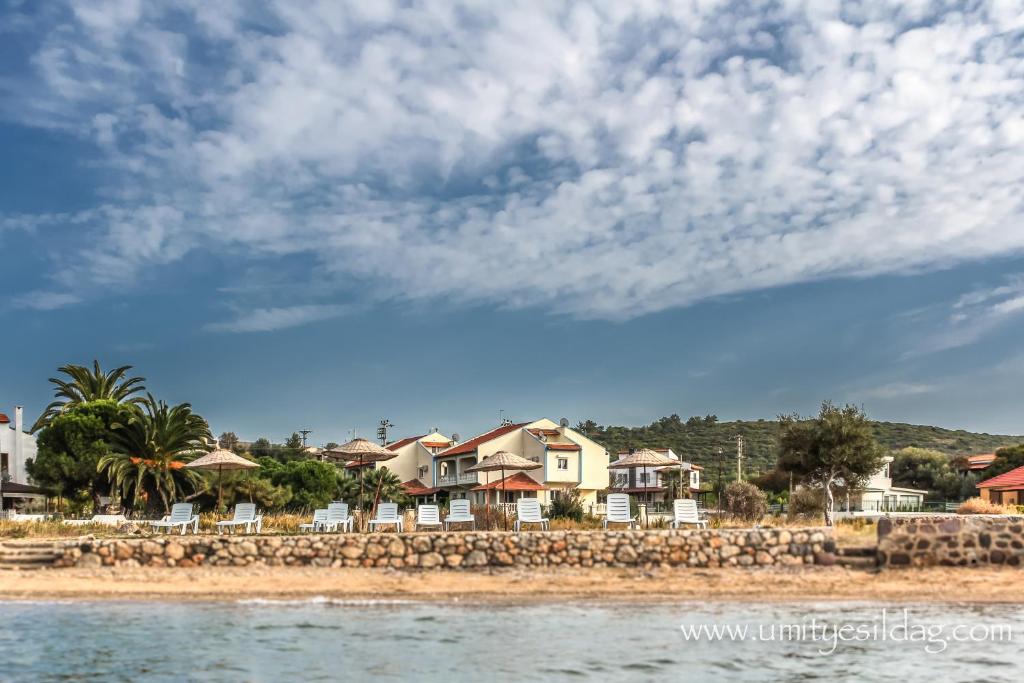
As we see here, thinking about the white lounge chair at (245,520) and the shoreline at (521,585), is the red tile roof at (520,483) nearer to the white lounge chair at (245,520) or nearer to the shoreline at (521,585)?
the white lounge chair at (245,520)

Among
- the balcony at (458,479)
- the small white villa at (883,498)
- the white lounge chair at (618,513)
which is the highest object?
the balcony at (458,479)

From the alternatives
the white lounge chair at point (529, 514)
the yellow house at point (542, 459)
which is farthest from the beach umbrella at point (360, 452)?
the yellow house at point (542, 459)

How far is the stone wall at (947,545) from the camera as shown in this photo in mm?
19406

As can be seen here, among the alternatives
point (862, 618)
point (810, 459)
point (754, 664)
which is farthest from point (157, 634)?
point (810, 459)

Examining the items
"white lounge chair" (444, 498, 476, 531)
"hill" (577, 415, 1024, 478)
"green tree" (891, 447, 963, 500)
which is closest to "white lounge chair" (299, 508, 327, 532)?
"white lounge chair" (444, 498, 476, 531)

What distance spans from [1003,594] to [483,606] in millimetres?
9105

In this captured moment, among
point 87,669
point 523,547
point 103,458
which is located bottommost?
point 87,669

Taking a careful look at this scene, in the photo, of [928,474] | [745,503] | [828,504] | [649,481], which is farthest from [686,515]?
[649,481]

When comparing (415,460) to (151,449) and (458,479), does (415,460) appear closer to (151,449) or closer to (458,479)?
(458,479)

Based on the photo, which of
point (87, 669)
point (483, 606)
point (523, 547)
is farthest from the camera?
point (523, 547)

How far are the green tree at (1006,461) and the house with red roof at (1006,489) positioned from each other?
6141 mm

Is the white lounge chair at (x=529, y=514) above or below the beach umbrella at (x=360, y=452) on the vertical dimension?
below

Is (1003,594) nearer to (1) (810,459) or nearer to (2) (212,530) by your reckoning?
(1) (810,459)

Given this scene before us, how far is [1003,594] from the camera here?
56.9 feet
